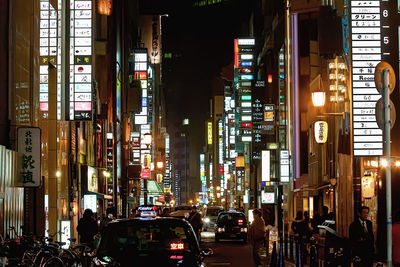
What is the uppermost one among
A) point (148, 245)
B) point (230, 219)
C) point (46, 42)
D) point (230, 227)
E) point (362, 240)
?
point (46, 42)

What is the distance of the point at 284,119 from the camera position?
52.7 m

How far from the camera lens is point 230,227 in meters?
38.5

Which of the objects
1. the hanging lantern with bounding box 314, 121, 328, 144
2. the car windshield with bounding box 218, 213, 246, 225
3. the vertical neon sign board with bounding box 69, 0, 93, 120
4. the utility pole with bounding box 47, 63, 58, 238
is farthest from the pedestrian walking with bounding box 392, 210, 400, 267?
the car windshield with bounding box 218, 213, 246, 225

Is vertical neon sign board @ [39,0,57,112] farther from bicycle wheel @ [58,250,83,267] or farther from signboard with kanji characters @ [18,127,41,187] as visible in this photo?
bicycle wheel @ [58,250,83,267]

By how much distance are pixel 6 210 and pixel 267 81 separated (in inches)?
1990

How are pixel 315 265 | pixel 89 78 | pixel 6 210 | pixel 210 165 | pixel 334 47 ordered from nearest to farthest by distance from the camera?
pixel 315 265 < pixel 6 210 < pixel 334 47 < pixel 89 78 < pixel 210 165

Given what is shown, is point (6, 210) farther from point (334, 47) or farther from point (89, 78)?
point (334, 47)

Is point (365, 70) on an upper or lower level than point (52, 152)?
upper

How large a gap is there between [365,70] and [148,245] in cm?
1232

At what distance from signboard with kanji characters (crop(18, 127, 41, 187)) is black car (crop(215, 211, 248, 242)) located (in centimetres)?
1913

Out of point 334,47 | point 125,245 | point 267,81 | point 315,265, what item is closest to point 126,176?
point 267,81

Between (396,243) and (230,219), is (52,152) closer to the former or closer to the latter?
(230,219)

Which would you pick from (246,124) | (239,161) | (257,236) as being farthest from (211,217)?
(239,161)

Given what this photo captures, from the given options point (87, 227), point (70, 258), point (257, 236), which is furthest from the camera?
point (87, 227)
